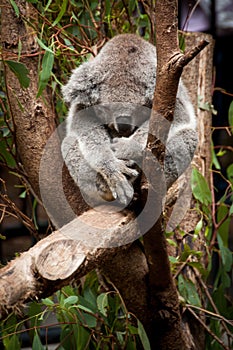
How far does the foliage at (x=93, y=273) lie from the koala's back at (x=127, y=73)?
163 mm

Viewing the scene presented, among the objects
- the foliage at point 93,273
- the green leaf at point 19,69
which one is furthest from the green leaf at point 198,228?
the green leaf at point 19,69

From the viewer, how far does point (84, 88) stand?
88.7 inches

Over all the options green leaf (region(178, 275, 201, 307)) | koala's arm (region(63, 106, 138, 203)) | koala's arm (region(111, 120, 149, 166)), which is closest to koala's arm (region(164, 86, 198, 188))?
koala's arm (region(111, 120, 149, 166))

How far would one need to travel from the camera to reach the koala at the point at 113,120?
213cm

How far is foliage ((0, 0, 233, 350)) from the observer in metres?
Result: 2.08

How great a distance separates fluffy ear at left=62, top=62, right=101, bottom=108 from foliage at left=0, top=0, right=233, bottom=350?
0.23 feet

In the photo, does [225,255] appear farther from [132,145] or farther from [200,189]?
[132,145]

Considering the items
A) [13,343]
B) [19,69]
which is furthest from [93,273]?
[19,69]

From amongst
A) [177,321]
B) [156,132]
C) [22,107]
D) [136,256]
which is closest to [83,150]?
[22,107]

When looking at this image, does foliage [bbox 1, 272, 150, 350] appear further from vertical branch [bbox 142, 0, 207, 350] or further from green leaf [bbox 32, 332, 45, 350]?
vertical branch [bbox 142, 0, 207, 350]

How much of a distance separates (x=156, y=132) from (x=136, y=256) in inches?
28.0

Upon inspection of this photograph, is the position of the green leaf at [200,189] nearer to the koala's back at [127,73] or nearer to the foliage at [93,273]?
the foliage at [93,273]

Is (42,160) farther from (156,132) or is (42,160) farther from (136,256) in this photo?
(156,132)

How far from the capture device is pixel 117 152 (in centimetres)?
215
